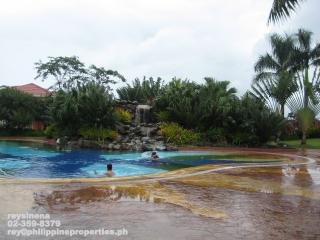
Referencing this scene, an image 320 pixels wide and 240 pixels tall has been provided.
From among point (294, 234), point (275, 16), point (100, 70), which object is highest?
point (100, 70)

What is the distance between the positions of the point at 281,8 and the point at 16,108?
31.3 meters

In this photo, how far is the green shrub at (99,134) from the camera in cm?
2500

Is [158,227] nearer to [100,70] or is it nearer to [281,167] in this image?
[281,167]

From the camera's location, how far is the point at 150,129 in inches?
1032

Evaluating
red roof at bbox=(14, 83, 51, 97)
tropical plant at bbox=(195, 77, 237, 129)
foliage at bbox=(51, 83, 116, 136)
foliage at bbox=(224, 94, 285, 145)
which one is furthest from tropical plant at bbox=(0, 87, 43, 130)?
foliage at bbox=(224, 94, 285, 145)

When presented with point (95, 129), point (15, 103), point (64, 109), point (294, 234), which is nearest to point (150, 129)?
point (95, 129)

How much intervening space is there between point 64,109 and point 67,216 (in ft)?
66.3

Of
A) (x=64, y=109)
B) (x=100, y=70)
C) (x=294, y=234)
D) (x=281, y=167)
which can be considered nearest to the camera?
(x=294, y=234)

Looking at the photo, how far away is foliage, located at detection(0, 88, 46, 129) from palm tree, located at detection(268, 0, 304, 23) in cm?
3014

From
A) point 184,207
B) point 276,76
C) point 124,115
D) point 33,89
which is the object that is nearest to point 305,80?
point 276,76

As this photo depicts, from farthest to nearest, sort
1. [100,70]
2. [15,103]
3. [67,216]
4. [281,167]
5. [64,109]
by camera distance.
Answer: [100,70] → [15,103] → [64,109] → [281,167] → [67,216]

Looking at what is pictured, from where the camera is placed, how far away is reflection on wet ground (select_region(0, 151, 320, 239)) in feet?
18.2

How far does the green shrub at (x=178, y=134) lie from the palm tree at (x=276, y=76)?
16.3 feet

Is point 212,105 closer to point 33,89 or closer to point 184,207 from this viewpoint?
point 184,207
